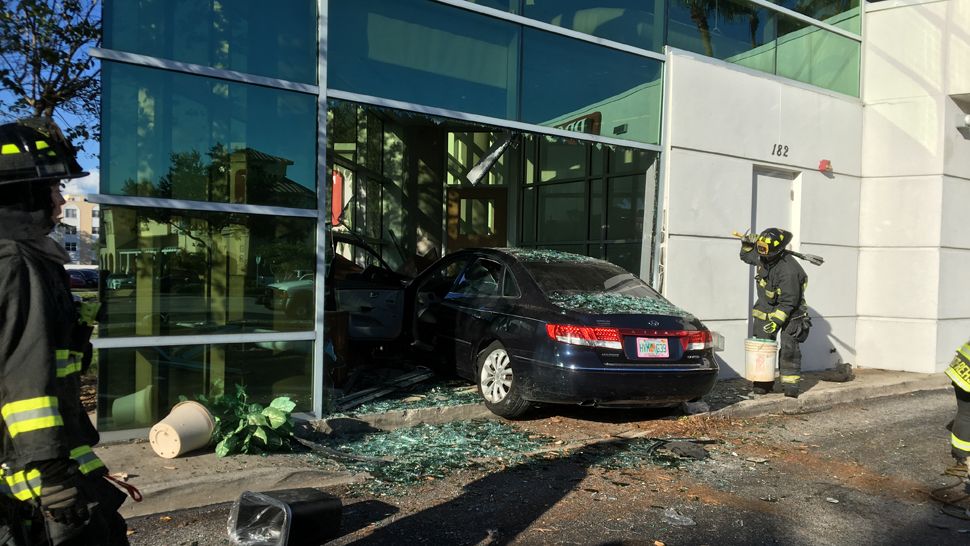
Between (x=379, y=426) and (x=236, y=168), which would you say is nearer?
(x=236, y=168)

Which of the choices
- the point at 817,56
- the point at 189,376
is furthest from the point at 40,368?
the point at 817,56

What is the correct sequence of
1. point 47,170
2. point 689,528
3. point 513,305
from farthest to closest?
point 513,305, point 689,528, point 47,170

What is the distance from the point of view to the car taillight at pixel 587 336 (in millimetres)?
6387

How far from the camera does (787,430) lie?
7.32m

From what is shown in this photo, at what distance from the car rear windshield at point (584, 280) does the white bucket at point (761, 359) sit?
5.63 feet

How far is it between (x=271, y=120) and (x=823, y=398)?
697 cm

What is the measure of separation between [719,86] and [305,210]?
6.03 meters

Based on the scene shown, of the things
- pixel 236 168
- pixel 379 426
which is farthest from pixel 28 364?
pixel 379 426

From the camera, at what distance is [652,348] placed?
6.59 m

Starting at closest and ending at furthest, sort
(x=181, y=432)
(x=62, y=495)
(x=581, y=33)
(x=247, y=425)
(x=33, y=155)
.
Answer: (x=62, y=495), (x=33, y=155), (x=181, y=432), (x=247, y=425), (x=581, y=33)

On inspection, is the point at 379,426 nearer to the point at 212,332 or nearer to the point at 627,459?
the point at 212,332

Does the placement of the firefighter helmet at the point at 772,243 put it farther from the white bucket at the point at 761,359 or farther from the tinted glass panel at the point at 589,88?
the tinted glass panel at the point at 589,88

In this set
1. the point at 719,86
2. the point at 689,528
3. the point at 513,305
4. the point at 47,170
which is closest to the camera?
the point at 47,170

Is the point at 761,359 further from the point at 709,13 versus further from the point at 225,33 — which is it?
the point at 225,33
